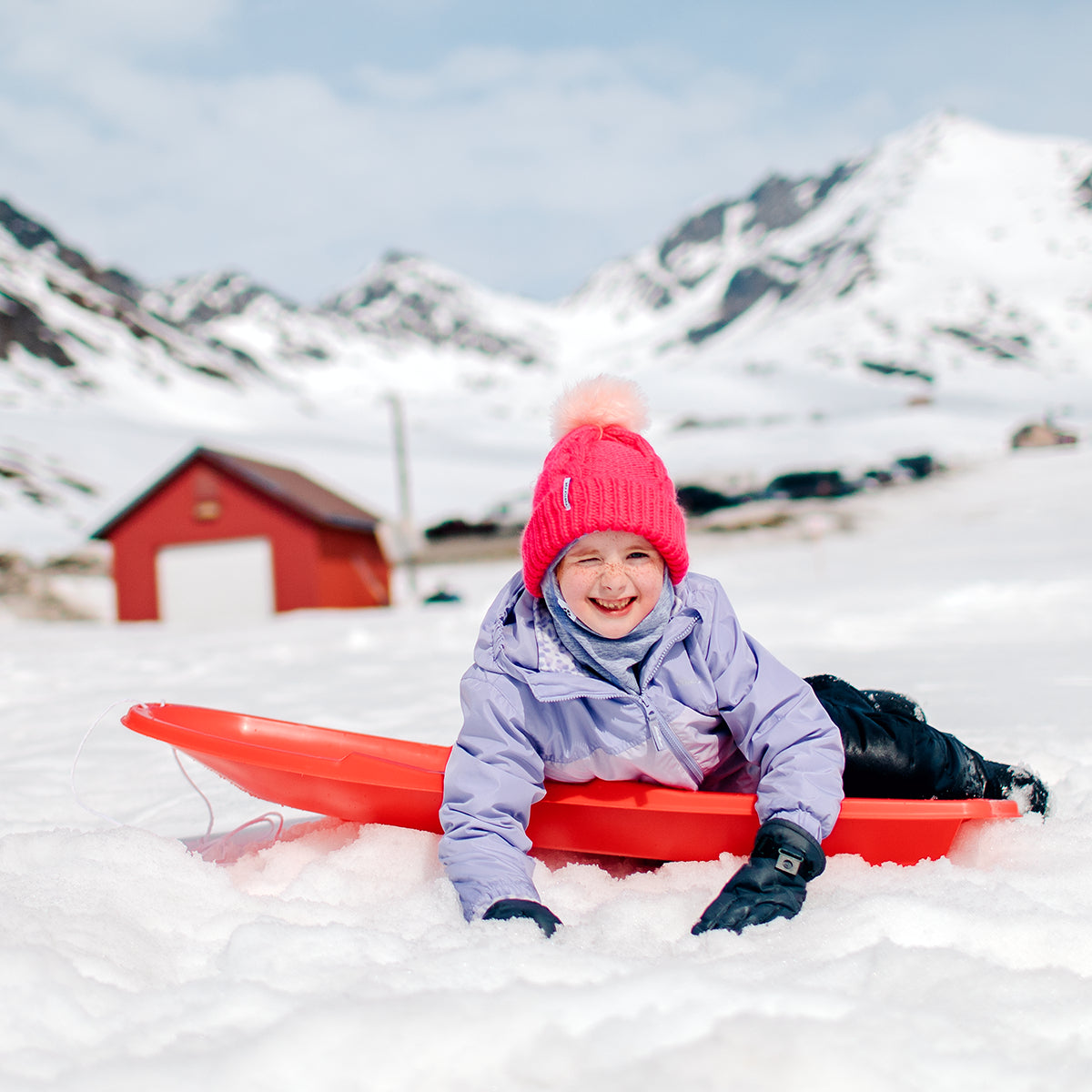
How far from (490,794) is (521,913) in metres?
0.30

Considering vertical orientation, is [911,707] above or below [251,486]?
below

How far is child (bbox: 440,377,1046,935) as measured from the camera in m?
1.90

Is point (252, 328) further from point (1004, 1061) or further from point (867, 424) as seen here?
point (1004, 1061)

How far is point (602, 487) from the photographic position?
6.66ft

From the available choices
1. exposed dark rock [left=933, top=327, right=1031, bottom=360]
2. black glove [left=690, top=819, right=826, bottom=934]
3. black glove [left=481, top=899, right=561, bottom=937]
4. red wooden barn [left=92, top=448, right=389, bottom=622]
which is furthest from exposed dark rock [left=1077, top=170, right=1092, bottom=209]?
black glove [left=481, top=899, right=561, bottom=937]

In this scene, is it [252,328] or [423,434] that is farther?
[252,328]

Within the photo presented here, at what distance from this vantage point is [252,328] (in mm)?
167750

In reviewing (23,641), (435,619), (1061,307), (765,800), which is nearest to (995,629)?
(435,619)

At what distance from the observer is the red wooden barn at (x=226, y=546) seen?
51.9 ft

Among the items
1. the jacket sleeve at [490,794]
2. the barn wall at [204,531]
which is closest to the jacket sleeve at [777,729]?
the jacket sleeve at [490,794]

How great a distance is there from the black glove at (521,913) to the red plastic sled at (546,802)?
0.38 m

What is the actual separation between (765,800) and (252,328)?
178324 mm

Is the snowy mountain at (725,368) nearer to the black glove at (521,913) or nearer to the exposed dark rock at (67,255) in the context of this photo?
the exposed dark rock at (67,255)

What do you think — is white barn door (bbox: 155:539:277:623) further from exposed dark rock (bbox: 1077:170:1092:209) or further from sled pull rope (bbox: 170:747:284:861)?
exposed dark rock (bbox: 1077:170:1092:209)
